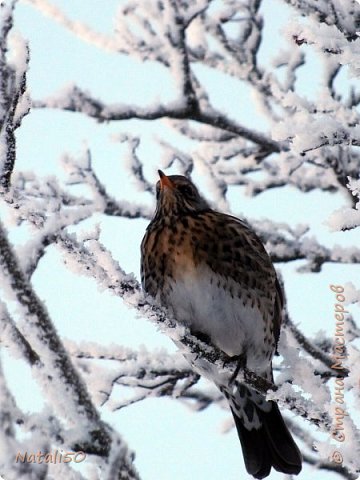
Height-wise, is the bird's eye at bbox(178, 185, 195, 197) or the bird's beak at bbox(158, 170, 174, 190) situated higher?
the bird's beak at bbox(158, 170, 174, 190)

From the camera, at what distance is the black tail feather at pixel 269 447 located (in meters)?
4.37

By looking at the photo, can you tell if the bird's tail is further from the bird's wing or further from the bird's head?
the bird's head

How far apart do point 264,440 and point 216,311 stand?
2.77ft

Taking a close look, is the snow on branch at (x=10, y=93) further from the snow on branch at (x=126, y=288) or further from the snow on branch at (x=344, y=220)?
the snow on branch at (x=344, y=220)

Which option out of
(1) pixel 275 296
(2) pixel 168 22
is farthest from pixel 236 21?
(1) pixel 275 296

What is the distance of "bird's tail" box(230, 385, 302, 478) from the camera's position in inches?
173

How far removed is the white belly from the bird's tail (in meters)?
0.35

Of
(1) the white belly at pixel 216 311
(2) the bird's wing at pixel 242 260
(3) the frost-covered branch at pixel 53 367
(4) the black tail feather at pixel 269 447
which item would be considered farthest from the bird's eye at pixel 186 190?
(3) the frost-covered branch at pixel 53 367

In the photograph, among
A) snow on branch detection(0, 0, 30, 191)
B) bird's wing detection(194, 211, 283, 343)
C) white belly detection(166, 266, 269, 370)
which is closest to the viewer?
snow on branch detection(0, 0, 30, 191)

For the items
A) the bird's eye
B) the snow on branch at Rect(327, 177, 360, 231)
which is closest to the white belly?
the bird's eye

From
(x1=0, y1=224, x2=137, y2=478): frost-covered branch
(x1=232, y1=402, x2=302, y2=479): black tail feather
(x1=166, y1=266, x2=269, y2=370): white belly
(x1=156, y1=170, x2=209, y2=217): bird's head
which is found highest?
(x1=0, y1=224, x2=137, y2=478): frost-covered branch

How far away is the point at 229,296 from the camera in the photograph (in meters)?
4.36

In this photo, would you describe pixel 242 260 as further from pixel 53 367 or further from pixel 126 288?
pixel 53 367

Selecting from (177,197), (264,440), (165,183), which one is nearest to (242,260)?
(177,197)
